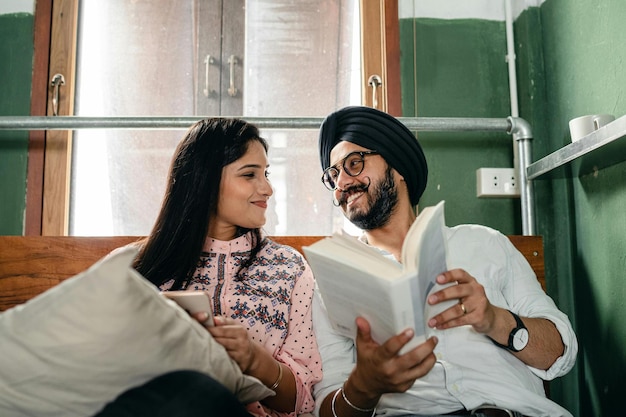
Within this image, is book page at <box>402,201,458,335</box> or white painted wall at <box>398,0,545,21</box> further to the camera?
white painted wall at <box>398,0,545,21</box>

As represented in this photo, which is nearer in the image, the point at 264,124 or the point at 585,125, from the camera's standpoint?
the point at 585,125

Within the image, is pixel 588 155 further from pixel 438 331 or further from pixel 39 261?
pixel 39 261

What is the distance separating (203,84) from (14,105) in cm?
63

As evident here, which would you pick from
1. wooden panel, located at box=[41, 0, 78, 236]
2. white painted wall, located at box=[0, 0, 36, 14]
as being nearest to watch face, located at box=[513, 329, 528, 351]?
wooden panel, located at box=[41, 0, 78, 236]

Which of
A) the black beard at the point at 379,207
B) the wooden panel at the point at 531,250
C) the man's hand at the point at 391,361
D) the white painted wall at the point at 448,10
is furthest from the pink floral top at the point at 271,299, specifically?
the white painted wall at the point at 448,10

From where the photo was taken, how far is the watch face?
1.11 metres

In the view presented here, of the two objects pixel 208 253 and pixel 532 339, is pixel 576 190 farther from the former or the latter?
pixel 208 253

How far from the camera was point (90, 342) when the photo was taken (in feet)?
2.23

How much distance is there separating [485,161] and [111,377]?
1500mm

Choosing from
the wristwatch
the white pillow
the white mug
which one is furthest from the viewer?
the white mug

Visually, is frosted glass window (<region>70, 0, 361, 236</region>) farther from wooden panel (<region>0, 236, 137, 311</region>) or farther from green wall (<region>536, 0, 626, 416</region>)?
green wall (<region>536, 0, 626, 416</region>)

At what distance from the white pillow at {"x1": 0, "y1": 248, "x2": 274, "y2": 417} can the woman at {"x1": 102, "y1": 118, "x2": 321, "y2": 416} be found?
A: 48 cm

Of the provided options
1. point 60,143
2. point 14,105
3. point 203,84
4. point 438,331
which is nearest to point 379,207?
point 438,331

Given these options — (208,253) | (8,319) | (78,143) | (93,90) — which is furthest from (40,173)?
(8,319)
